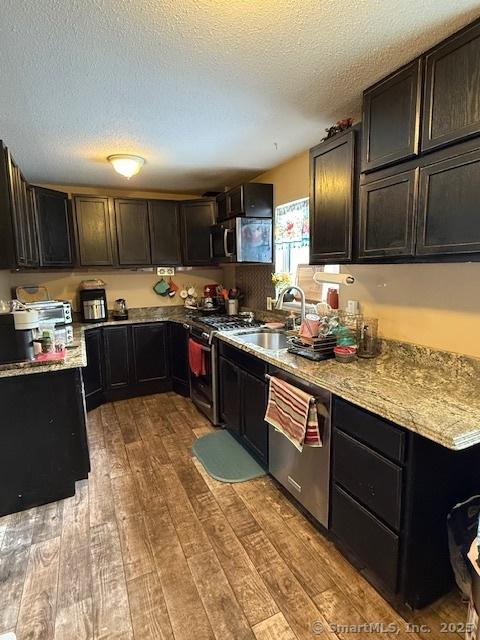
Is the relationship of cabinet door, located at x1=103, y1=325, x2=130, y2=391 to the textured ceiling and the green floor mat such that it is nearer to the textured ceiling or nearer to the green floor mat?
the green floor mat

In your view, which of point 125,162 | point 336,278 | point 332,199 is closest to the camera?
point 332,199

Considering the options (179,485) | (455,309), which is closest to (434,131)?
(455,309)

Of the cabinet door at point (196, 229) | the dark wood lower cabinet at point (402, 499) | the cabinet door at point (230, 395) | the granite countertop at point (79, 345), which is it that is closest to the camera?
the dark wood lower cabinet at point (402, 499)

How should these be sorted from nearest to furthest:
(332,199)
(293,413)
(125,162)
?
(293,413), (332,199), (125,162)

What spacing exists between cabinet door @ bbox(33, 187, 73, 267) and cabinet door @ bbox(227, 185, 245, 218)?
1682mm

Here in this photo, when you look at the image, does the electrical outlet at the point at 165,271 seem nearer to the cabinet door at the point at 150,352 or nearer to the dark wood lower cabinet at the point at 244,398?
the cabinet door at the point at 150,352

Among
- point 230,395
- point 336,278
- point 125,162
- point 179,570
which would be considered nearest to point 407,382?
point 336,278

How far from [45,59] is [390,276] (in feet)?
6.78

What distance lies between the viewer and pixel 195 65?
158 cm

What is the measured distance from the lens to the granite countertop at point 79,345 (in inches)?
79.7

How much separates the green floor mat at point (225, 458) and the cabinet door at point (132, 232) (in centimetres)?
216

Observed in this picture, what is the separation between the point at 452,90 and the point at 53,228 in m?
3.38

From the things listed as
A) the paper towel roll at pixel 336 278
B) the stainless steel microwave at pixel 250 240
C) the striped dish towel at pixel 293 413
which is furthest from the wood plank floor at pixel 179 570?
the stainless steel microwave at pixel 250 240

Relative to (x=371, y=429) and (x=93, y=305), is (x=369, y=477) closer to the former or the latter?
(x=371, y=429)
